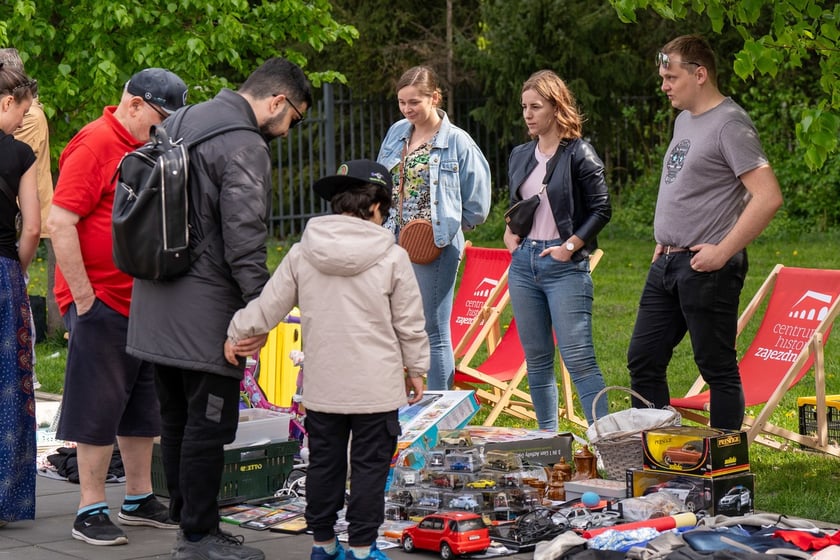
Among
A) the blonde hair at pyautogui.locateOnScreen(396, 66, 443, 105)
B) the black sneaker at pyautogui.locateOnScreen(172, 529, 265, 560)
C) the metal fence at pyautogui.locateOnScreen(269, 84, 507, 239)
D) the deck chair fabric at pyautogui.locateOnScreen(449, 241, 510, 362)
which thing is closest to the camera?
the black sneaker at pyautogui.locateOnScreen(172, 529, 265, 560)

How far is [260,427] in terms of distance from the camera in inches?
258

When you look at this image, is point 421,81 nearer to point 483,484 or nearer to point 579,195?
point 579,195

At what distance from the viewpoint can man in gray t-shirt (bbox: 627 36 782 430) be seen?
5.84m

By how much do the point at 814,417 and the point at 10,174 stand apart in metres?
4.41

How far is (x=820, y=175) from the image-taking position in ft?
57.5

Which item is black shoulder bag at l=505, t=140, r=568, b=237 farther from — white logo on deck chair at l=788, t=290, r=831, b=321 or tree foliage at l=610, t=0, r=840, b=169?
white logo on deck chair at l=788, t=290, r=831, b=321

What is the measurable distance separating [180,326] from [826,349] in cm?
684

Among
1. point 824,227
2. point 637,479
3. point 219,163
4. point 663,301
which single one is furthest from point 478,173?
point 824,227

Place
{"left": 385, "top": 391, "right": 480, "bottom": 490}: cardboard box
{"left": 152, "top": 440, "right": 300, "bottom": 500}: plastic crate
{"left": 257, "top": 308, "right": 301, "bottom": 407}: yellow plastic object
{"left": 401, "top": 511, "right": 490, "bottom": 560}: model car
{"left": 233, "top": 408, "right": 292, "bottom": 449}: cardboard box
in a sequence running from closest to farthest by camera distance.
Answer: {"left": 401, "top": 511, "right": 490, "bottom": 560}: model car → {"left": 152, "top": 440, "right": 300, "bottom": 500}: plastic crate → {"left": 385, "top": 391, "right": 480, "bottom": 490}: cardboard box → {"left": 233, "top": 408, "right": 292, "bottom": 449}: cardboard box → {"left": 257, "top": 308, "right": 301, "bottom": 407}: yellow plastic object

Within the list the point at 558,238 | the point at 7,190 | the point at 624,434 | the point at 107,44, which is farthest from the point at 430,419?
the point at 107,44

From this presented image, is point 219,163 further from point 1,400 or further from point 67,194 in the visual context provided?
point 1,400

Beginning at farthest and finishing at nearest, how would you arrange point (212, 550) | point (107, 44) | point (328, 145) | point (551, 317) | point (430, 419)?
point (328, 145), point (107, 44), point (551, 317), point (430, 419), point (212, 550)

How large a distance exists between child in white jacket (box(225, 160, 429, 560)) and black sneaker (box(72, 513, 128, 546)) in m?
1.05

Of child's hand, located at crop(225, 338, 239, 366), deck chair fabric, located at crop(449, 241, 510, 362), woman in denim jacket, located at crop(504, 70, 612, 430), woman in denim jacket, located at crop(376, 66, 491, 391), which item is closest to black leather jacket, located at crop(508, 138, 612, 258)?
woman in denim jacket, located at crop(504, 70, 612, 430)
